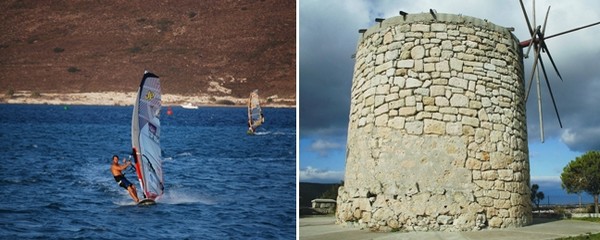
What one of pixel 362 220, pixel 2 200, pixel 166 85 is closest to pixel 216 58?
pixel 166 85

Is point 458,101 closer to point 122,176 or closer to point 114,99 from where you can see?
point 122,176

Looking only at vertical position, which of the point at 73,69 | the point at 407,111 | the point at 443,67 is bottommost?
the point at 407,111

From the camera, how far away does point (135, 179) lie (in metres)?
8.02

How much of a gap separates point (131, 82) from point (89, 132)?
3.50 ft

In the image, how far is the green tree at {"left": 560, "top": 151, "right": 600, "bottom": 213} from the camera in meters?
17.6

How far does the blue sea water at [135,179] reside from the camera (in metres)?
7.53

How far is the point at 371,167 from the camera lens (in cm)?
565

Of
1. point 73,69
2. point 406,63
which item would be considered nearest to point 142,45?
point 73,69

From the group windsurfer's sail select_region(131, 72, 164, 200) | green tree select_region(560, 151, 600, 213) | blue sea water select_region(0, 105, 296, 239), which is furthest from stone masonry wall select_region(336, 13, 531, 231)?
green tree select_region(560, 151, 600, 213)

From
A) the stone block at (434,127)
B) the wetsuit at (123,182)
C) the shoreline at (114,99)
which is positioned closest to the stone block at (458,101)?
the stone block at (434,127)

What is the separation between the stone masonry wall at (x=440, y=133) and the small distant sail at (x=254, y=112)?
3.13m

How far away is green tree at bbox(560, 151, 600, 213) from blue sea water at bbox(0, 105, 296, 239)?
1344 cm

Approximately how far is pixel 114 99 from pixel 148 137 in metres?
1.09

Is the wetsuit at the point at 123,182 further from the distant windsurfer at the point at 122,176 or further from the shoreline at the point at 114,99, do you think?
the shoreline at the point at 114,99
